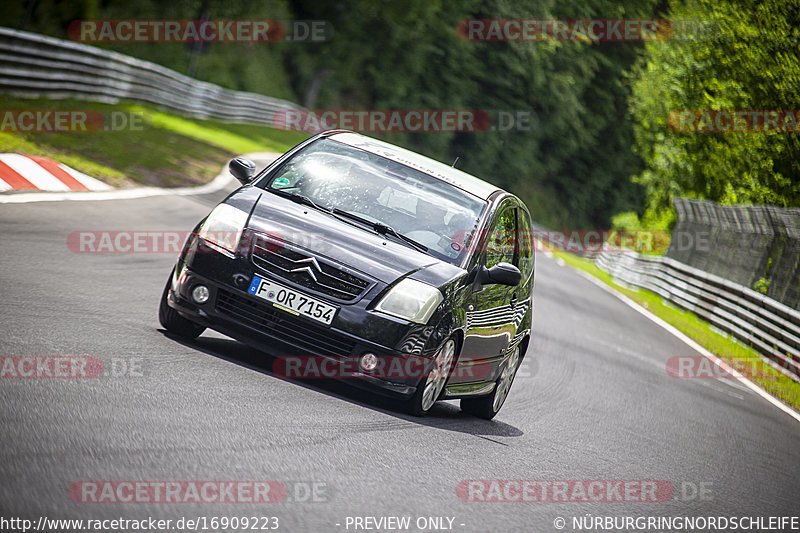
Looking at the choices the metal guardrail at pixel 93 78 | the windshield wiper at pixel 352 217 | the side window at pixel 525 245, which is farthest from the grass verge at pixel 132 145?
the side window at pixel 525 245

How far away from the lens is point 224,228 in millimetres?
7172

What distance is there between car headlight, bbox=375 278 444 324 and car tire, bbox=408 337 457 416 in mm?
307

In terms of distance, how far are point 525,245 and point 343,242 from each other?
2357mm

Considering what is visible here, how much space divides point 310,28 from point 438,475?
55.7 meters

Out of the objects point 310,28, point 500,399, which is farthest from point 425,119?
point 500,399

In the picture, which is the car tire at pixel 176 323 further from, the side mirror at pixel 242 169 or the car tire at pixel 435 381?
the car tire at pixel 435 381

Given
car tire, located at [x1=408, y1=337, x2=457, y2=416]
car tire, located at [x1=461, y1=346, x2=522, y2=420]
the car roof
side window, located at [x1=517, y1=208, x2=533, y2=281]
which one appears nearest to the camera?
A: car tire, located at [x1=408, y1=337, x2=457, y2=416]

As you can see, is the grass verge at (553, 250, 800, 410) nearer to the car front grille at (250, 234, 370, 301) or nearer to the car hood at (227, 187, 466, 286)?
the car hood at (227, 187, 466, 286)

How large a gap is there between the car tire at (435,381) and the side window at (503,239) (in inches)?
33.2

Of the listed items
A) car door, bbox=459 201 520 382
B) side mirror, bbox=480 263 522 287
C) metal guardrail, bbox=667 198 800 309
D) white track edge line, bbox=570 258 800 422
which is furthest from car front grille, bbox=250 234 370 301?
metal guardrail, bbox=667 198 800 309

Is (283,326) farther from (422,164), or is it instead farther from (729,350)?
(729,350)

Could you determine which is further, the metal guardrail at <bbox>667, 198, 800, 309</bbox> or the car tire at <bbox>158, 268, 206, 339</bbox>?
the metal guardrail at <bbox>667, 198, 800, 309</bbox>

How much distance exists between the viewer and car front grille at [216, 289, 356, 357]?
22.5 ft

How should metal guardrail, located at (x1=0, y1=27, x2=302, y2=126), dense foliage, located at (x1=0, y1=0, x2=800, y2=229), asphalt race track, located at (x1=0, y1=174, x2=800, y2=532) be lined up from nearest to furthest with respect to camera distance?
asphalt race track, located at (x1=0, y1=174, x2=800, y2=532), metal guardrail, located at (x1=0, y1=27, x2=302, y2=126), dense foliage, located at (x1=0, y1=0, x2=800, y2=229)
